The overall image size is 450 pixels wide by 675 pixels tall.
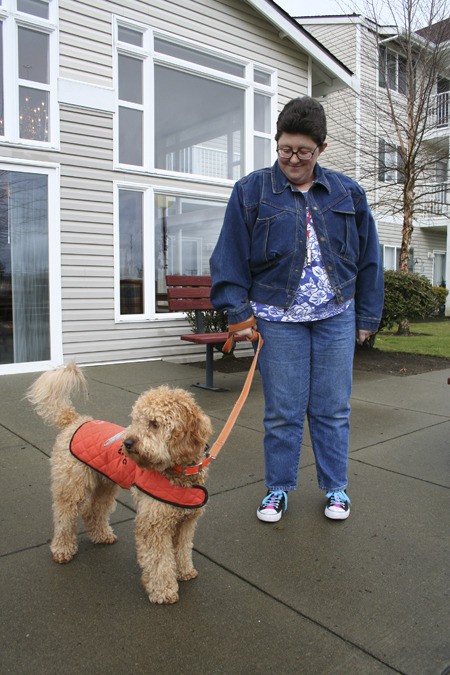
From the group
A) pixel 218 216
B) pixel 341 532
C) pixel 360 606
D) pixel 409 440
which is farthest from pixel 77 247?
pixel 360 606

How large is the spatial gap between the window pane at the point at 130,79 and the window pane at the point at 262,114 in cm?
238

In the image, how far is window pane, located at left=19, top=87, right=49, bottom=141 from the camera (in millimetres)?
6859

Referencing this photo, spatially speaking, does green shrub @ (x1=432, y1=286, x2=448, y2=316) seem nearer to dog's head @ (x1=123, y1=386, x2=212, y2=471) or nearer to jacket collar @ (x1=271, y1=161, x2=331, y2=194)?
jacket collar @ (x1=271, y1=161, x2=331, y2=194)

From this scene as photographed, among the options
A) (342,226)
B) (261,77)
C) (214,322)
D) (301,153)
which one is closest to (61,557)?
(342,226)

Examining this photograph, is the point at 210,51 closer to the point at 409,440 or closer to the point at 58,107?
the point at 58,107

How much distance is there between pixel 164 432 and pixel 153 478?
0.91 feet

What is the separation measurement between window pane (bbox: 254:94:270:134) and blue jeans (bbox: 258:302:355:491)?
743 cm

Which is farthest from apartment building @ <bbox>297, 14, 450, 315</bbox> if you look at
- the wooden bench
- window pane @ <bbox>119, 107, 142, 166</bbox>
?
the wooden bench

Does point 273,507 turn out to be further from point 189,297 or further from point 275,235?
point 189,297

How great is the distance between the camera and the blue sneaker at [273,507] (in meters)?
2.96

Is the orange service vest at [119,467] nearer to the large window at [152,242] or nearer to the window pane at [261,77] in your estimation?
the large window at [152,242]

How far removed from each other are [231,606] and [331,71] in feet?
32.6

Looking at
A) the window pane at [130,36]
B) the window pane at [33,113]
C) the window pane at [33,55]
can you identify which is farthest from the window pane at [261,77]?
the window pane at [33,113]

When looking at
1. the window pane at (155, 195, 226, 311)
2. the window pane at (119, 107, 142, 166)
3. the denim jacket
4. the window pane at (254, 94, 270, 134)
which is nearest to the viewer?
the denim jacket
